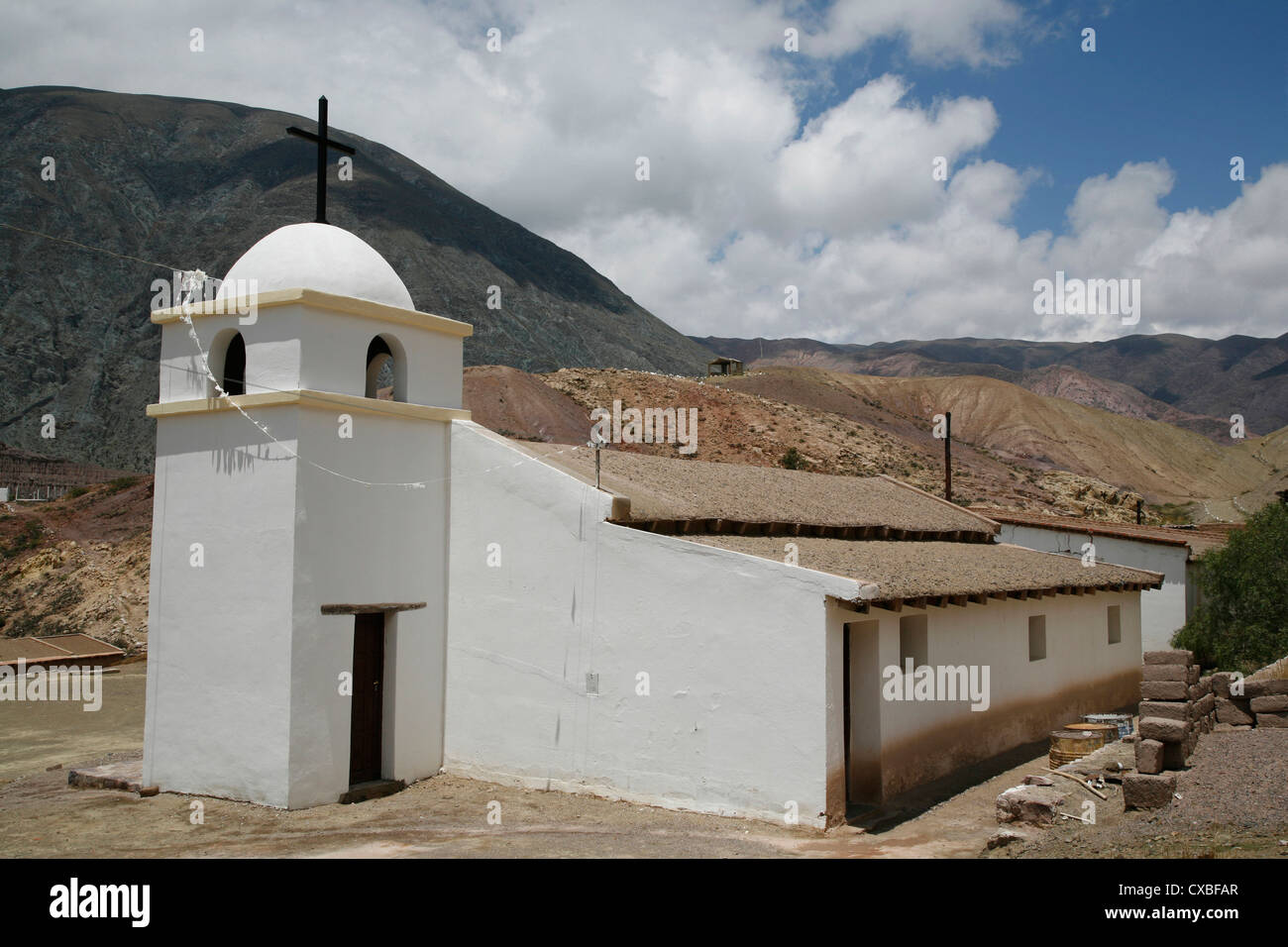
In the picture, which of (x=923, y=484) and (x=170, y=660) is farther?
(x=923, y=484)

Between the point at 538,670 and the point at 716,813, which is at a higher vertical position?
the point at 538,670

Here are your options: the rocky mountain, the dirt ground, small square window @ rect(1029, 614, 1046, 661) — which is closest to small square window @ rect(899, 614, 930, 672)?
the dirt ground

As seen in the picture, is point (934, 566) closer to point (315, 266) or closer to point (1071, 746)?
point (1071, 746)

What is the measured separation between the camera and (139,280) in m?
71.0

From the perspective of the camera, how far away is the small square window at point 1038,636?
1545 centimetres

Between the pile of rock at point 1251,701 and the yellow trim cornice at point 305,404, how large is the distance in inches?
445

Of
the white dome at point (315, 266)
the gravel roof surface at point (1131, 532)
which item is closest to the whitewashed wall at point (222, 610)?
the white dome at point (315, 266)

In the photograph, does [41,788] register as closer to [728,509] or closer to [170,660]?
[170,660]

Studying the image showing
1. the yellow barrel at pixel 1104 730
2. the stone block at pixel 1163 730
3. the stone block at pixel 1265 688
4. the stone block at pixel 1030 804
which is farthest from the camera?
the stone block at pixel 1265 688

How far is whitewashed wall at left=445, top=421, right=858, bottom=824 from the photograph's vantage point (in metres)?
10.1

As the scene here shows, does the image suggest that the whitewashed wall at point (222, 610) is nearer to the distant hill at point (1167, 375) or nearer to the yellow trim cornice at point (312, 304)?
the yellow trim cornice at point (312, 304)
